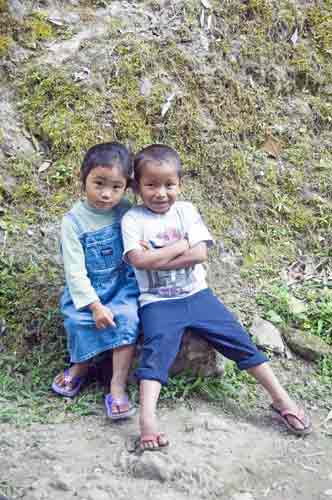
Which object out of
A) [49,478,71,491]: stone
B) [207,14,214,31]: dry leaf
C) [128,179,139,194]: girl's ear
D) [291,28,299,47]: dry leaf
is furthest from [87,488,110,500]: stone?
[291,28,299,47]: dry leaf

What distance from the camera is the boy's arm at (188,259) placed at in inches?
134

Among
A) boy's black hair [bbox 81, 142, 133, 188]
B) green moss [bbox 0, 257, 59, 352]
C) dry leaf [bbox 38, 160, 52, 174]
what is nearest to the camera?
boy's black hair [bbox 81, 142, 133, 188]

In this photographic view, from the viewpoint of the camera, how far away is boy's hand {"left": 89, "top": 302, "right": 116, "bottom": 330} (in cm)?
336

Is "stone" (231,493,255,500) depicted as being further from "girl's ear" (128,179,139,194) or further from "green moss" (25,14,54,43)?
"green moss" (25,14,54,43)

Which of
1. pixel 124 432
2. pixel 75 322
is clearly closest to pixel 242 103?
pixel 75 322

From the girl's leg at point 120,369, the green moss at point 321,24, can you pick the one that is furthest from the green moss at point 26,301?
the green moss at point 321,24

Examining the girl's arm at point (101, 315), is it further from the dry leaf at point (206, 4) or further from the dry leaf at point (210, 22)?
the dry leaf at point (206, 4)

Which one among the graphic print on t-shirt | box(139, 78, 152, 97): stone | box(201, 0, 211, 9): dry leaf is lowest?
the graphic print on t-shirt

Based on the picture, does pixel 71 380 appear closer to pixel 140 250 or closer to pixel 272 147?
pixel 140 250

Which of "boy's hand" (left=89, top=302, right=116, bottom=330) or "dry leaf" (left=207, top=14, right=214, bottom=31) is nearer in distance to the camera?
"boy's hand" (left=89, top=302, right=116, bottom=330)

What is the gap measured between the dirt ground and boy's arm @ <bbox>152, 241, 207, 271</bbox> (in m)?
0.85

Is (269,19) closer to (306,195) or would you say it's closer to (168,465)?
(306,195)

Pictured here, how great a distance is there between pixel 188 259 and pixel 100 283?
570 millimetres

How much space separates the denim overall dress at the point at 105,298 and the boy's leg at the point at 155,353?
122mm
